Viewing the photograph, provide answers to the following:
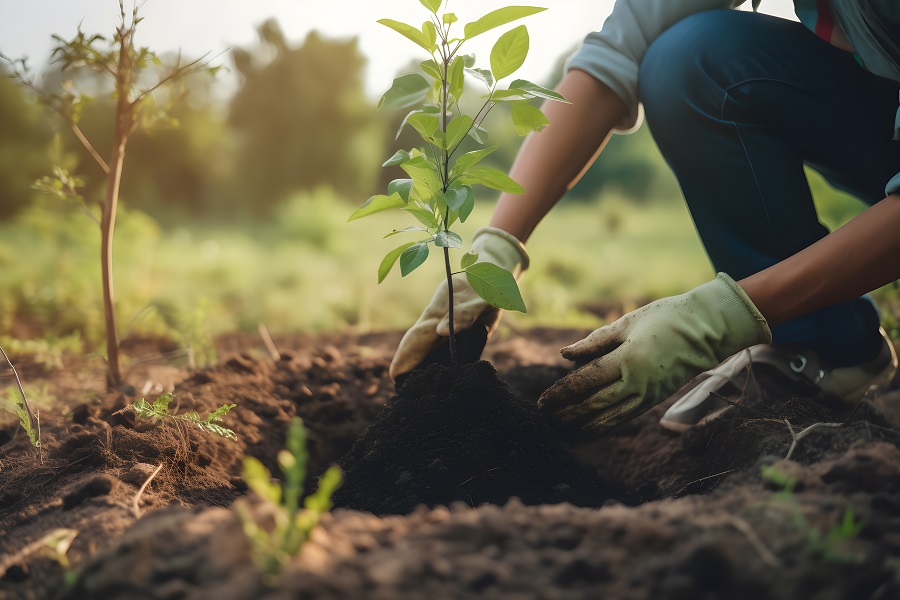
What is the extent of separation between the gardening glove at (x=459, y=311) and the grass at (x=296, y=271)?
0.92m

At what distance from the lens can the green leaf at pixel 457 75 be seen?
129cm

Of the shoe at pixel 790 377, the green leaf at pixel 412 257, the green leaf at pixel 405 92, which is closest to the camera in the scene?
the green leaf at pixel 412 257

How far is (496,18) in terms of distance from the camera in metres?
1.25

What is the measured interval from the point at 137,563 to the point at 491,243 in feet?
3.85

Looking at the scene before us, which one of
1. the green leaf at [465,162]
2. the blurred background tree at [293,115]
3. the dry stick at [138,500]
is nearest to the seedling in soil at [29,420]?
the dry stick at [138,500]

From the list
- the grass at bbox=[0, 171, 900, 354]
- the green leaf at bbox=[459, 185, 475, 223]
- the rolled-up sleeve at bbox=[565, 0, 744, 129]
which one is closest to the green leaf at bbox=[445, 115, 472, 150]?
the green leaf at bbox=[459, 185, 475, 223]

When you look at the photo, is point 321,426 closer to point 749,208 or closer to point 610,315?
point 749,208

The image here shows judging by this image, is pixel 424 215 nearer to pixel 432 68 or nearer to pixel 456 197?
pixel 456 197

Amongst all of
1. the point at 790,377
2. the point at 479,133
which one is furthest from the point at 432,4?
the point at 790,377

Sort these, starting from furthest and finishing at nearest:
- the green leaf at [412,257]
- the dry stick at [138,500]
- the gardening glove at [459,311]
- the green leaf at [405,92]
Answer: the gardening glove at [459,311] < the green leaf at [405,92] < the green leaf at [412,257] < the dry stick at [138,500]

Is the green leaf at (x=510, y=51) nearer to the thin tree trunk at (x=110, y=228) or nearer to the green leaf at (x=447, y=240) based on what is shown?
the green leaf at (x=447, y=240)

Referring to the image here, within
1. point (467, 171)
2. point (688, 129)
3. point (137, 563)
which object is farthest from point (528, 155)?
point (137, 563)

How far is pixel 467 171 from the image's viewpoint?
51.7 inches

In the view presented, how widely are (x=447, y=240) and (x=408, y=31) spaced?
1.39 ft
